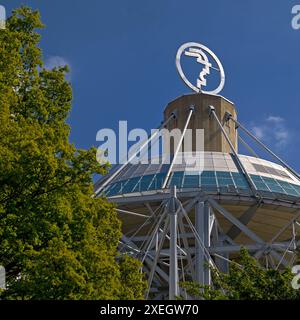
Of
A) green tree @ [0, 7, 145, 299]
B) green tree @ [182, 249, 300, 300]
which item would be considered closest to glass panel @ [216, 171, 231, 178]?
green tree @ [182, 249, 300, 300]

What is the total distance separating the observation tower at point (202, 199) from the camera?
4381cm

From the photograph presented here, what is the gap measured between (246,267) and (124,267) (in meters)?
3.78

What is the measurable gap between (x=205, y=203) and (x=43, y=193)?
90.4 ft

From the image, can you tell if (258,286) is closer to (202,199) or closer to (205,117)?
(202,199)

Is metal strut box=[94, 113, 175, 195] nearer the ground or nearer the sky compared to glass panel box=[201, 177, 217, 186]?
nearer the sky

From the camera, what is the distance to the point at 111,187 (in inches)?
2048

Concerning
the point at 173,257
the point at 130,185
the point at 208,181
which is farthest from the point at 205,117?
the point at 173,257

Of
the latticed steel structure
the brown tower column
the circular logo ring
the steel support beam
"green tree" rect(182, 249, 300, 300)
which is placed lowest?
"green tree" rect(182, 249, 300, 300)

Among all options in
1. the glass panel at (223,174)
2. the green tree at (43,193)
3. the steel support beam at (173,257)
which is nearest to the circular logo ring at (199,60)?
the glass panel at (223,174)

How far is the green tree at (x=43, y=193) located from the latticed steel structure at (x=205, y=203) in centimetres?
1811

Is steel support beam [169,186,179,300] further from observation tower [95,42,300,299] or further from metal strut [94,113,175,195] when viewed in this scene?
metal strut [94,113,175,195]

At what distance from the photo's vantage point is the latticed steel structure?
144 ft

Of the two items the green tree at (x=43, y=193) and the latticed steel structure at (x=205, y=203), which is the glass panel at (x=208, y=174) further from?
the green tree at (x=43, y=193)

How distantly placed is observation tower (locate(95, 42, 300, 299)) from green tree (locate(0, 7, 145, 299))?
59.4 ft
